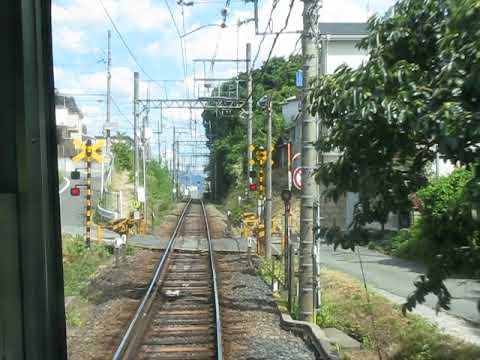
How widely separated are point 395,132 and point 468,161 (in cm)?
48

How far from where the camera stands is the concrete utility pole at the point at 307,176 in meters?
9.51

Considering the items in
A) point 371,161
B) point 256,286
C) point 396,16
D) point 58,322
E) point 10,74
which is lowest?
point 256,286

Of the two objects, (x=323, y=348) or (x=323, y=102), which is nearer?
(x=323, y=102)

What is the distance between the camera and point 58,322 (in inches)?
83.9

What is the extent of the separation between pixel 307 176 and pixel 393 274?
6.43m

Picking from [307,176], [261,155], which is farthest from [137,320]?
[261,155]

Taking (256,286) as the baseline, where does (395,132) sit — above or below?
above

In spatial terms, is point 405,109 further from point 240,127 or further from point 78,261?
point 240,127

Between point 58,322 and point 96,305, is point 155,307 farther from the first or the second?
point 58,322

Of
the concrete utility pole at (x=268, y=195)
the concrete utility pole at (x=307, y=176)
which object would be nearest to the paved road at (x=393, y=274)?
the concrete utility pole at (x=307, y=176)

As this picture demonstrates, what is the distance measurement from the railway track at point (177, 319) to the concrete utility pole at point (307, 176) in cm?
146

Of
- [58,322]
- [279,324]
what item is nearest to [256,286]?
[279,324]

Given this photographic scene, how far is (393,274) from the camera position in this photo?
1501 cm

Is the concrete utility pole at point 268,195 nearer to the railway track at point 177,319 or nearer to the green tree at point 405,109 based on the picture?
the railway track at point 177,319
